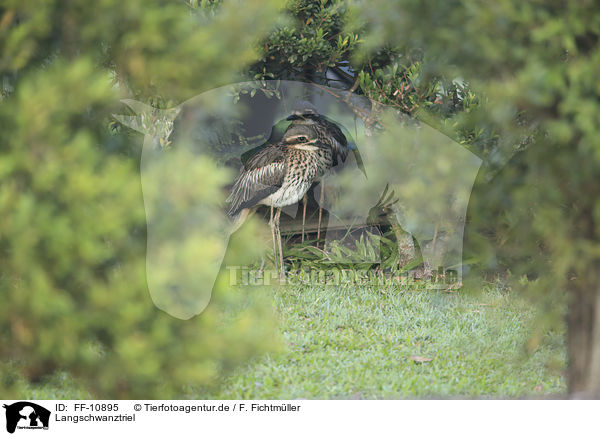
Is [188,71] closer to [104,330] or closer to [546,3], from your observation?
[104,330]

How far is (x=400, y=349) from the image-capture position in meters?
2.16

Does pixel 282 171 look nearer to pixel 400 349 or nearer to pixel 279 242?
pixel 279 242

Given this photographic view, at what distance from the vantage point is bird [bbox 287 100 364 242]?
249cm

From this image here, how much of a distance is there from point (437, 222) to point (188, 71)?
1.32m

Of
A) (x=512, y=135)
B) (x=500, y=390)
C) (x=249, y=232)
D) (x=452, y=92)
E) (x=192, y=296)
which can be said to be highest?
(x=452, y=92)

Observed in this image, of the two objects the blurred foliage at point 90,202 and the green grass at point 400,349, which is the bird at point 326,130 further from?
the blurred foliage at point 90,202

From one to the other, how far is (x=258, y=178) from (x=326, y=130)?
0.39m

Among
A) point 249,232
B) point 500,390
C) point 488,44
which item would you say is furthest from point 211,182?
point 500,390

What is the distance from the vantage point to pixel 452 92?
3.01m

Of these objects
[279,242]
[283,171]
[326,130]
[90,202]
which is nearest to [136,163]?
[90,202]

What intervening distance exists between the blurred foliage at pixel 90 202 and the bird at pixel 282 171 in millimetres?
1100

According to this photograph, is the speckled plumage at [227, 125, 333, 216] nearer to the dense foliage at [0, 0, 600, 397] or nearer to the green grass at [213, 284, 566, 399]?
the green grass at [213, 284, 566, 399]

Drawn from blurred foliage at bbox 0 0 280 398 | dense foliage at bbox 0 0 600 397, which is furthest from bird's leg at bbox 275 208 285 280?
blurred foliage at bbox 0 0 280 398

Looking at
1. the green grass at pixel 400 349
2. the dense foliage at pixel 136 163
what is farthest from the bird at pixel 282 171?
the dense foliage at pixel 136 163
